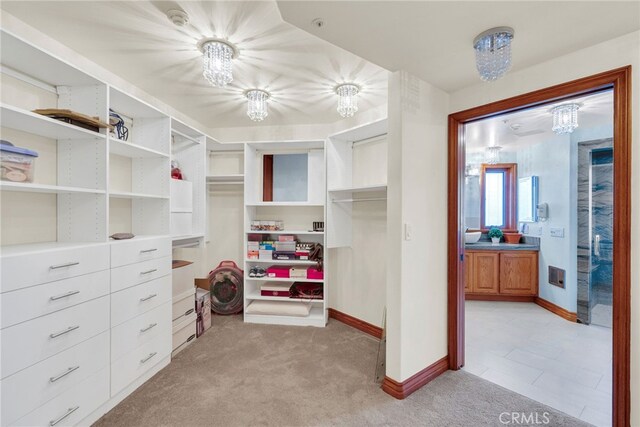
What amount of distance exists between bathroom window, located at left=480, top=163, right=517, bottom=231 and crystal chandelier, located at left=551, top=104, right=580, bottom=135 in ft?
6.77

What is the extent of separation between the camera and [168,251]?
240cm

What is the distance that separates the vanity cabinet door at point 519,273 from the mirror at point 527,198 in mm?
625

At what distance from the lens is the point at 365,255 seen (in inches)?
126

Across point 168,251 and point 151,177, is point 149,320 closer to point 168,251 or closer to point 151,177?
point 168,251

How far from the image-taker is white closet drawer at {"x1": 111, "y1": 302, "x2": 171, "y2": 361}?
1.89m

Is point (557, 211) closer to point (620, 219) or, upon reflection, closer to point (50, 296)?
point (620, 219)

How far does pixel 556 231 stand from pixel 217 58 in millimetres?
4511

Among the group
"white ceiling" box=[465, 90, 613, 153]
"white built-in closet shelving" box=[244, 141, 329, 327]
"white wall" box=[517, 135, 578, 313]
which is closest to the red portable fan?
"white built-in closet shelving" box=[244, 141, 329, 327]

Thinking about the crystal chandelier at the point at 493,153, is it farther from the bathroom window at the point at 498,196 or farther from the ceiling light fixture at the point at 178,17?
the ceiling light fixture at the point at 178,17

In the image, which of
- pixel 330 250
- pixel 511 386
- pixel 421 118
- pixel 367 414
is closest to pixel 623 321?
pixel 511 386

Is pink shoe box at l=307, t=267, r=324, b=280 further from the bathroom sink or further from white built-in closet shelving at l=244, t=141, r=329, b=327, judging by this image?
the bathroom sink

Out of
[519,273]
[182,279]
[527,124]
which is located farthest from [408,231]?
[519,273]

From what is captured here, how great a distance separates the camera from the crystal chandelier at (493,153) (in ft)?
14.3

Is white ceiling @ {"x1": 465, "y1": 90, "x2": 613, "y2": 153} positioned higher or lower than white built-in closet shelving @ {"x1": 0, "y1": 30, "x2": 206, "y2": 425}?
higher
